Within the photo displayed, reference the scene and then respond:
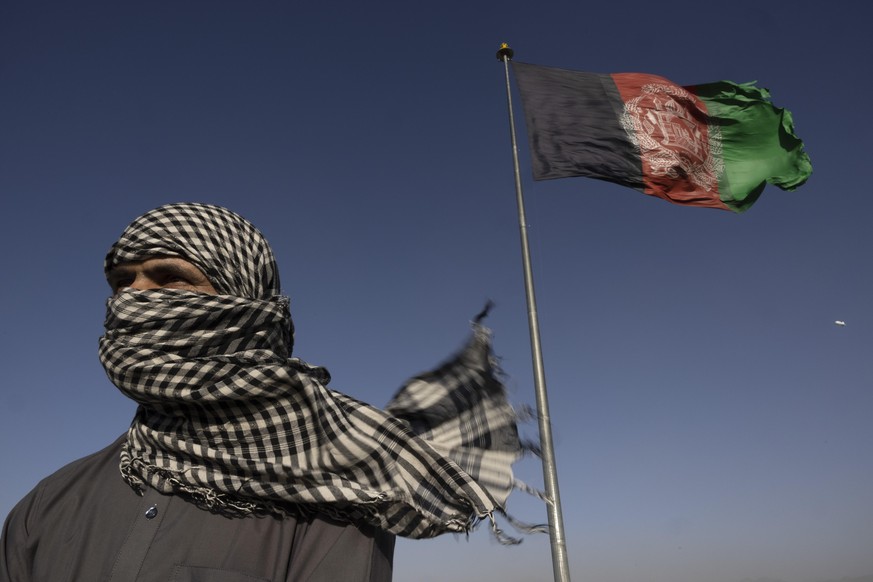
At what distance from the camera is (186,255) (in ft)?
6.22

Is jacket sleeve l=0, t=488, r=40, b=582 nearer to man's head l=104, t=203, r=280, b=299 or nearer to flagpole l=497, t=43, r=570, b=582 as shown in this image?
man's head l=104, t=203, r=280, b=299

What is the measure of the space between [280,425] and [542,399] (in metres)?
4.55

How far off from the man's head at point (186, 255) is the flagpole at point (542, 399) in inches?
89.9

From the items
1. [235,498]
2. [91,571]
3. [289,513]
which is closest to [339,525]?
[289,513]

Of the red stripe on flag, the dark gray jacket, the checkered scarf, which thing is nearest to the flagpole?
the red stripe on flag

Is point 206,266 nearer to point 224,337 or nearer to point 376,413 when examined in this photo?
point 224,337

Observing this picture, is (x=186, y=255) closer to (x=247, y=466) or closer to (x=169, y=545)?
(x=247, y=466)

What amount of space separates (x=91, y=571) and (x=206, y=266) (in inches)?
33.0

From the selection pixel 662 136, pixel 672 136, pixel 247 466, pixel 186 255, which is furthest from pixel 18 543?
pixel 672 136

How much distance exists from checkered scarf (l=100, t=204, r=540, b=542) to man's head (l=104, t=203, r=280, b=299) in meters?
0.02

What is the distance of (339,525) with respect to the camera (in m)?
1.51

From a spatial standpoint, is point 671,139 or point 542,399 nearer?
point 542,399

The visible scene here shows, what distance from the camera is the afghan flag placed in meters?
7.54

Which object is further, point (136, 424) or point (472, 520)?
point (136, 424)
